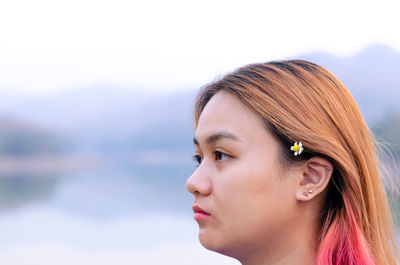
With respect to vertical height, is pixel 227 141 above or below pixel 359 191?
above

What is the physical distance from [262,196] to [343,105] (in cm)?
45

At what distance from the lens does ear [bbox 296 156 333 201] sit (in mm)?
2105

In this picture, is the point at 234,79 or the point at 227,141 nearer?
the point at 227,141

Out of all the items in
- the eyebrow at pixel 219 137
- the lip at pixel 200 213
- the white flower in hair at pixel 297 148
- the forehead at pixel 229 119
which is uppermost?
the forehead at pixel 229 119

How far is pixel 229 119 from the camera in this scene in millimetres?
2156

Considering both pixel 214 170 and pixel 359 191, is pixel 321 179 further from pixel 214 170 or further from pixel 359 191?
pixel 214 170

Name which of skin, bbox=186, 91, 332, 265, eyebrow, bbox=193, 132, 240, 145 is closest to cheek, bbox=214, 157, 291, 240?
skin, bbox=186, 91, 332, 265

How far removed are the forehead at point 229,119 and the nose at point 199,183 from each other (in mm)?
123

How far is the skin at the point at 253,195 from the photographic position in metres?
2.08

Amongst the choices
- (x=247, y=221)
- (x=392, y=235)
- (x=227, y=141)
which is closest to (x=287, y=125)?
(x=227, y=141)

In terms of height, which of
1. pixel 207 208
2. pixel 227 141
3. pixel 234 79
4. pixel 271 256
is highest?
pixel 234 79

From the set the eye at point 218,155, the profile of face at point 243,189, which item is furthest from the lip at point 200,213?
the eye at point 218,155

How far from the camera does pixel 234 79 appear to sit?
7.41 feet

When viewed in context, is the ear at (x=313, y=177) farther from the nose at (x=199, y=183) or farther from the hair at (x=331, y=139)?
the nose at (x=199, y=183)
